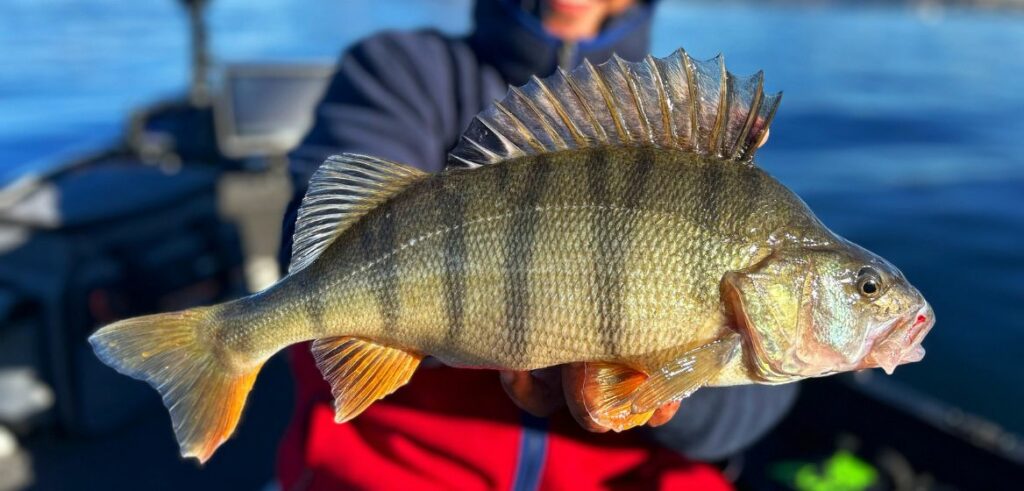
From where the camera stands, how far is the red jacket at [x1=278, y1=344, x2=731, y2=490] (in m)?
1.80

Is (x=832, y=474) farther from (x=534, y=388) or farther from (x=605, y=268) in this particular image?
(x=605, y=268)

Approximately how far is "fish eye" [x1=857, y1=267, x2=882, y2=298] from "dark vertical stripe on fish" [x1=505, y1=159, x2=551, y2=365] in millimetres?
548

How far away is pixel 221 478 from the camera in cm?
326

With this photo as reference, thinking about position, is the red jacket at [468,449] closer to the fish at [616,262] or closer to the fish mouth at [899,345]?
the fish at [616,262]

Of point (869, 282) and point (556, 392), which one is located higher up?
point (869, 282)

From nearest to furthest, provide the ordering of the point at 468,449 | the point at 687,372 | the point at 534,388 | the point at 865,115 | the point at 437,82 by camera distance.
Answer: the point at 687,372
the point at 534,388
the point at 468,449
the point at 437,82
the point at 865,115

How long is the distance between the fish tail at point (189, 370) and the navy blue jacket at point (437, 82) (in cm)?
66

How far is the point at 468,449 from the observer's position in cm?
181

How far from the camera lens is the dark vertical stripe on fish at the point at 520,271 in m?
1.22

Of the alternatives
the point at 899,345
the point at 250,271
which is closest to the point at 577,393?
the point at 899,345

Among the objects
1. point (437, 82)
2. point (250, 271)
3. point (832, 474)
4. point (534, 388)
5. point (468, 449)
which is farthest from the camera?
point (250, 271)

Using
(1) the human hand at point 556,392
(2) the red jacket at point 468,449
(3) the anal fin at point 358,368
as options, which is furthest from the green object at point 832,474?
(3) the anal fin at point 358,368

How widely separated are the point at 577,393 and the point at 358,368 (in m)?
0.41

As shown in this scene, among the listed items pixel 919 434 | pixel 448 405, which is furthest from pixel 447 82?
pixel 919 434
